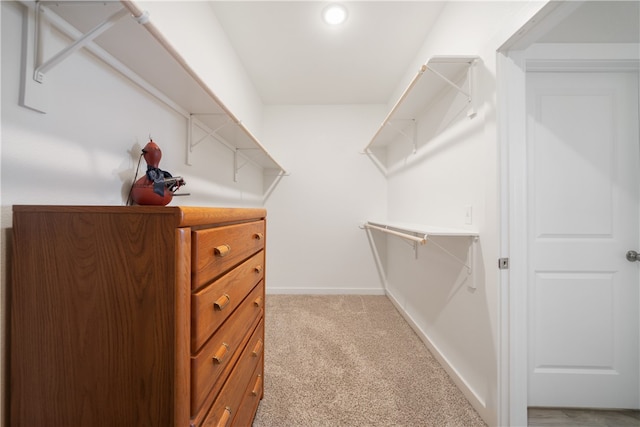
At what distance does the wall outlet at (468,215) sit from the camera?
142 cm

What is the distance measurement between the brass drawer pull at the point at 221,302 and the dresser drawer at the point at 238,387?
0.97 ft

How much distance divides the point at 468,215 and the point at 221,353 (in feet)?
4.79

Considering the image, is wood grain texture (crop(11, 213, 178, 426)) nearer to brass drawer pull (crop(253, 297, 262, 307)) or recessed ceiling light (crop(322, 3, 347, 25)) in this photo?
brass drawer pull (crop(253, 297, 262, 307))

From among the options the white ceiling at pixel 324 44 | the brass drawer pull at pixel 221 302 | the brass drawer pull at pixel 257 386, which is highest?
the white ceiling at pixel 324 44

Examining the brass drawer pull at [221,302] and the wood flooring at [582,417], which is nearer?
the brass drawer pull at [221,302]

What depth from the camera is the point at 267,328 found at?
2260mm

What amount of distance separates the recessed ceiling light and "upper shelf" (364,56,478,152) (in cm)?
82

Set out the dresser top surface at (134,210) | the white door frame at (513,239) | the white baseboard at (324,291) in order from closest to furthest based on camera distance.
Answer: the dresser top surface at (134,210) < the white door frame at (513,239) < the white baseboard at (324,291)

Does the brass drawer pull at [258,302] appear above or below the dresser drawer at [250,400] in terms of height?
above

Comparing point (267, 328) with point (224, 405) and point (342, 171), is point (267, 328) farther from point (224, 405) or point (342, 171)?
point (342, 171)

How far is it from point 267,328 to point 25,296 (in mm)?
1896

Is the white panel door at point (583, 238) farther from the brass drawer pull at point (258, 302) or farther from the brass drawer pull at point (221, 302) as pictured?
the brass drawer pull at point (221, 302)

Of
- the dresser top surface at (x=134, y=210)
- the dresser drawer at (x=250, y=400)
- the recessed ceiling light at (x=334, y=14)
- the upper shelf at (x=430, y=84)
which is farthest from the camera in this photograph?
the recessed ceiling light at (x=334, y=14)

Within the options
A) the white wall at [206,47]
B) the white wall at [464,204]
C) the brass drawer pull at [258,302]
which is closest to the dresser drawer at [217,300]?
the brass drawer pull at [258,302]
